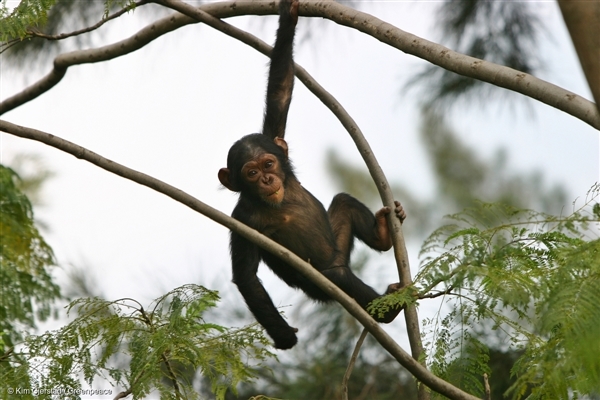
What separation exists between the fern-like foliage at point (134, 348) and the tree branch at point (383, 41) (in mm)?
1619

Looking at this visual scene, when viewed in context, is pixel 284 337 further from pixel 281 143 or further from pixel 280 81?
pixel 280 81

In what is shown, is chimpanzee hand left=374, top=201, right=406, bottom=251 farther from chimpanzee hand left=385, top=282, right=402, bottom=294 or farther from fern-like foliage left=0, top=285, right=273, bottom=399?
fern-like foliage left=0, top=285, right=273, bottom=399

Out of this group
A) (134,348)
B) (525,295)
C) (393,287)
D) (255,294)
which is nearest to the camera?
(525,295)

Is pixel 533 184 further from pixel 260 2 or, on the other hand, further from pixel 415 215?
pixel 260 2

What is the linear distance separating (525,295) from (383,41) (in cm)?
175

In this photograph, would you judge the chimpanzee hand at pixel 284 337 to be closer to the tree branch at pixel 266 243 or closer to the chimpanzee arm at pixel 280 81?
the chimpanzee arm at pixel 280 81

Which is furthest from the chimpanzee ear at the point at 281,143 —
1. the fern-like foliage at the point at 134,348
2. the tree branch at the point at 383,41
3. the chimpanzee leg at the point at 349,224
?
the fern-like foliage at the point at 134,348

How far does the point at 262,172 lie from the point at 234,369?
75.7 inches

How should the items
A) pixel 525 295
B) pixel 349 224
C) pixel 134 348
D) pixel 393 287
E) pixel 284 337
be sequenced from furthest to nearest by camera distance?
pixel 349 224 < pixel 284 337 < pixel 393 287 < pixel 134 348 < pixel 525 295

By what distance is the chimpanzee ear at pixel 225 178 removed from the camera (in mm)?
5945

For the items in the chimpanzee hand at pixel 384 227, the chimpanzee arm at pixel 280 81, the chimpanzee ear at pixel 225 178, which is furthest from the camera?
the chimpanzee ear at pixel 225 178

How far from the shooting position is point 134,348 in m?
3.96

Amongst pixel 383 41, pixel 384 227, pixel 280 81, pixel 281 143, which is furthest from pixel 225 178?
pixel 383 41

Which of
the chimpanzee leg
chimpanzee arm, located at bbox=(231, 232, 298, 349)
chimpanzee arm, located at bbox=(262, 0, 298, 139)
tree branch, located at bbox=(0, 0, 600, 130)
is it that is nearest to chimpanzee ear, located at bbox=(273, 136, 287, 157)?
chimpanzee arm, located at bbox=(262, 0, 298, 139)
